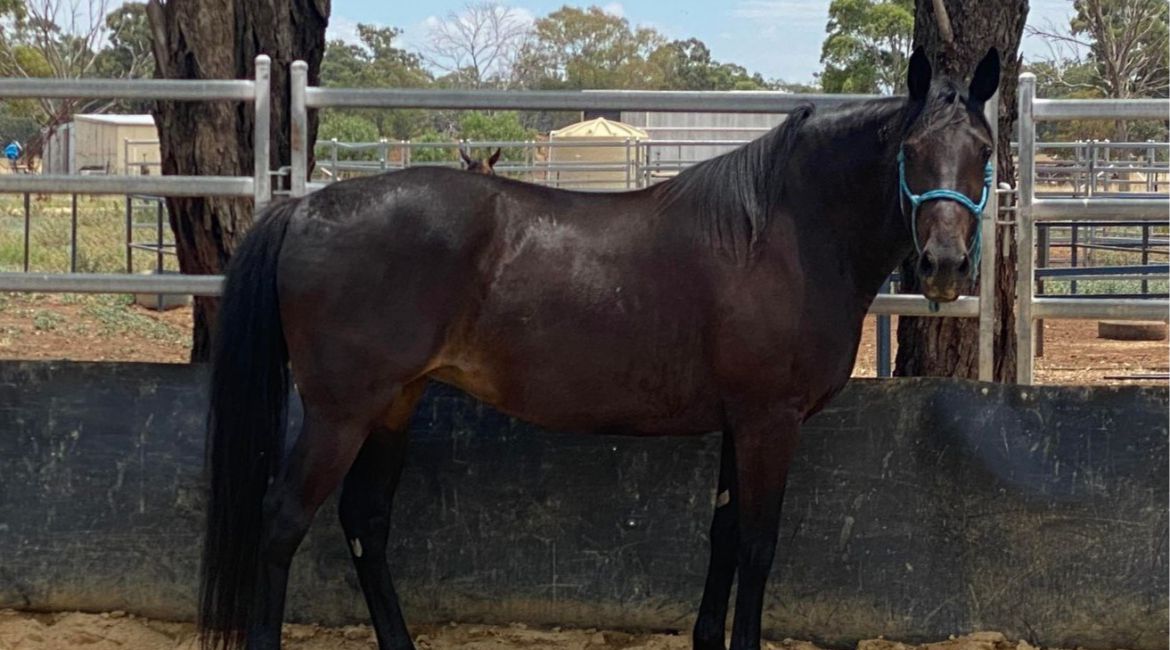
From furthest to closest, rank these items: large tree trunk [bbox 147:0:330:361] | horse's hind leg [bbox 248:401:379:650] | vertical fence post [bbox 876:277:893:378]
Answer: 1. vertical fence post [bbox 876:277:893:378]
2. large tree trunk [bbox 147:0:330:361]
3. horse's hind leg [bbox 248:401:379:650]

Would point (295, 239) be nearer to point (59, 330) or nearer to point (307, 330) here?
point (307, 330)

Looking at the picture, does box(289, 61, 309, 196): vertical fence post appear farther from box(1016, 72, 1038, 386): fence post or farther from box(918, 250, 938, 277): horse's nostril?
box(1016, 72, 1038, 386): fence post

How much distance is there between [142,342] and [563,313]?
23.8 feet

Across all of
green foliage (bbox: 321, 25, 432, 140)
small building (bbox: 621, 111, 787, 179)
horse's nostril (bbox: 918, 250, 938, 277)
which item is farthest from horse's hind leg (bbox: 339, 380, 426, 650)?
green foliage (bbox: 321, 25, 432, 140)

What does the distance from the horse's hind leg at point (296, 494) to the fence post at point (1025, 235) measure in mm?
2329

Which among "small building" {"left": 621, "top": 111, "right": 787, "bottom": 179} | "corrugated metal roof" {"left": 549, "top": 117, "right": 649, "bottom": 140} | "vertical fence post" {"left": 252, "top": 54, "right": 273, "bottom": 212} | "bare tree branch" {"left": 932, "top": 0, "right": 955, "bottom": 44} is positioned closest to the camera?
"vertical fence post" {"left": 252, "top": 54, "right": 273, "bottom": 212}

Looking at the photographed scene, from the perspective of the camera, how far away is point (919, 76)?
13.4 feet

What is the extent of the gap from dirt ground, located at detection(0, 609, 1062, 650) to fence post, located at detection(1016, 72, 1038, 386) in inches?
39.2

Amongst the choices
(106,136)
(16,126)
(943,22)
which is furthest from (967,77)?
(16,126)

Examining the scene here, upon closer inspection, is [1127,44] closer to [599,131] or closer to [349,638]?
[599,131]

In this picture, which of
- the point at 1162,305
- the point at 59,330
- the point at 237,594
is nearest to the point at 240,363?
the point at 237,594

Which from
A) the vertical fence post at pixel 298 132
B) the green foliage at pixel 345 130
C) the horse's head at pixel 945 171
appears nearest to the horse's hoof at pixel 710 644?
the horse's head at pixel 945 171

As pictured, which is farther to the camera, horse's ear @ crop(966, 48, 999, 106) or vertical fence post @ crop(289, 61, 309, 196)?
vertical fence post @ crop(289, 61, 309, 196)

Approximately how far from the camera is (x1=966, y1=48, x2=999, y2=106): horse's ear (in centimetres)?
410
